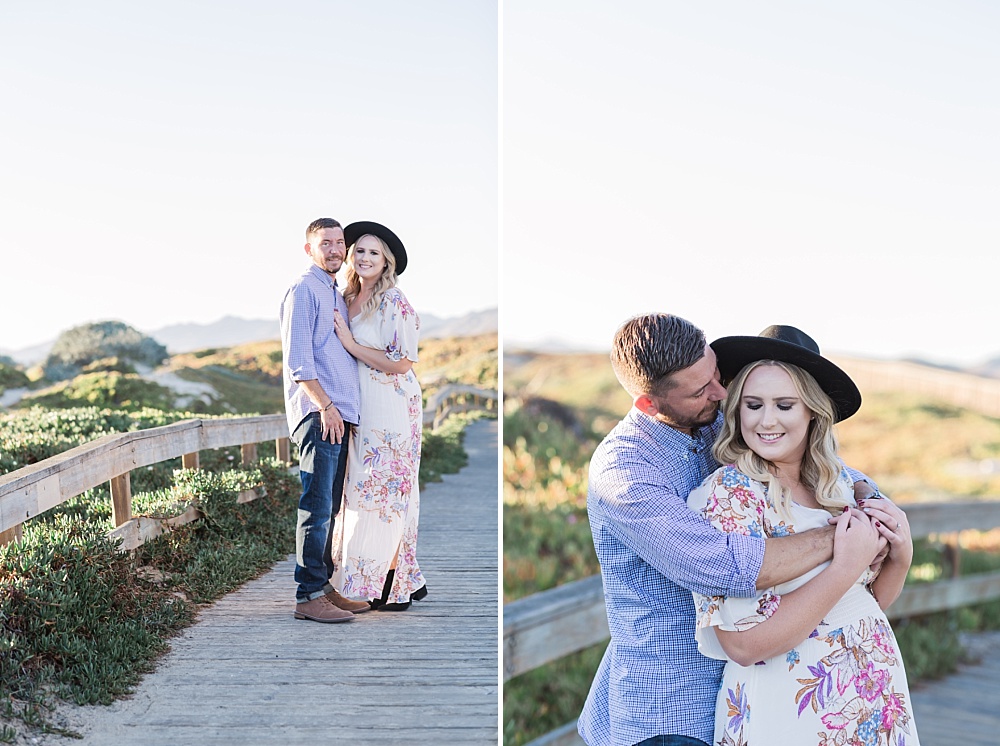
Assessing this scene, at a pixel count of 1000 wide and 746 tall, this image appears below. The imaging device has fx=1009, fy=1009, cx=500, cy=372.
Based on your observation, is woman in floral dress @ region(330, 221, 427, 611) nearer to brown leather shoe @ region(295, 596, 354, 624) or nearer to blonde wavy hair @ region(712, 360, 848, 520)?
brown leather shoe @ region(295, 596, 354, 624)

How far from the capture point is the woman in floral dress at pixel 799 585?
1.95 meters

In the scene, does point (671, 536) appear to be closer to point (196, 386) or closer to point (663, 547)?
point (663, 547)

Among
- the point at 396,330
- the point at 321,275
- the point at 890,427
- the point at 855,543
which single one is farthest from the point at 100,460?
the point at 890,427

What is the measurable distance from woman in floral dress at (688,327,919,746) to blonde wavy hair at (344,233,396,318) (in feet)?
7.06

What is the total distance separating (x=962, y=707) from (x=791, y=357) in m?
3.06

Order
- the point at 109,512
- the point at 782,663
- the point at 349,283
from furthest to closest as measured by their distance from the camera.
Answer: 1. the point at 109,512
2. the point at 349,283
3. the point at 782,663

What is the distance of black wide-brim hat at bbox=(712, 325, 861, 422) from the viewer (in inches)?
82.0

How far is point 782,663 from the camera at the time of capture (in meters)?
1.98

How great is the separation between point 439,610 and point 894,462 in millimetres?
6517

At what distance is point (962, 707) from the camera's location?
4375 millimetres

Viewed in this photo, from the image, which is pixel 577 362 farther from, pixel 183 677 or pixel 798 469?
pixel 798 469

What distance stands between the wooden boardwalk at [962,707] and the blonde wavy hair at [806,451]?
8.04 feet

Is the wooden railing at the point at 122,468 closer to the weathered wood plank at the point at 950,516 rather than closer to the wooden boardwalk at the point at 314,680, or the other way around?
the wooden boardwalk at the point at 314,680

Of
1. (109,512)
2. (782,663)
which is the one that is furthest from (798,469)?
(109,512)
